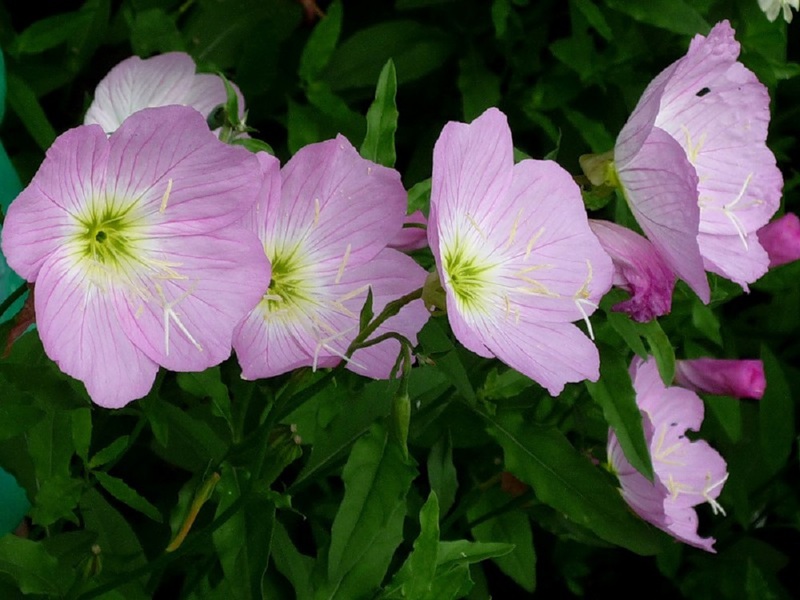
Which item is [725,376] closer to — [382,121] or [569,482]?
[569,482]

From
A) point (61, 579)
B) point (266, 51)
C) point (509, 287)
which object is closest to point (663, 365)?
Answer: point (509, 287)

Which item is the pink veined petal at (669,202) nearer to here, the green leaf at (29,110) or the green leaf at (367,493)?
the green leaf at (367,493)

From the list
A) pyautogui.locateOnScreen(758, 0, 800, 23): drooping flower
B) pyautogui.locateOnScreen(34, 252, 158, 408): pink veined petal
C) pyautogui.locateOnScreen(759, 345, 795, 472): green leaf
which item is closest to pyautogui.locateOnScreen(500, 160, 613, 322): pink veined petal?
pyautogui.locateOnScreen(34, 252, 158, 408): pink veined petal

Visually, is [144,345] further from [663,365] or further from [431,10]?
[431,10]

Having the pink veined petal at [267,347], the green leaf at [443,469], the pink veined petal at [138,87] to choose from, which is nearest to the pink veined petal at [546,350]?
the pink veined petal at [267,347]

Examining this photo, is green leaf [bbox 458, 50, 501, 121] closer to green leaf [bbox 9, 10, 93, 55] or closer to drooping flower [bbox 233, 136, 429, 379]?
green leaf [bbox 9, 10, 93, 55]
